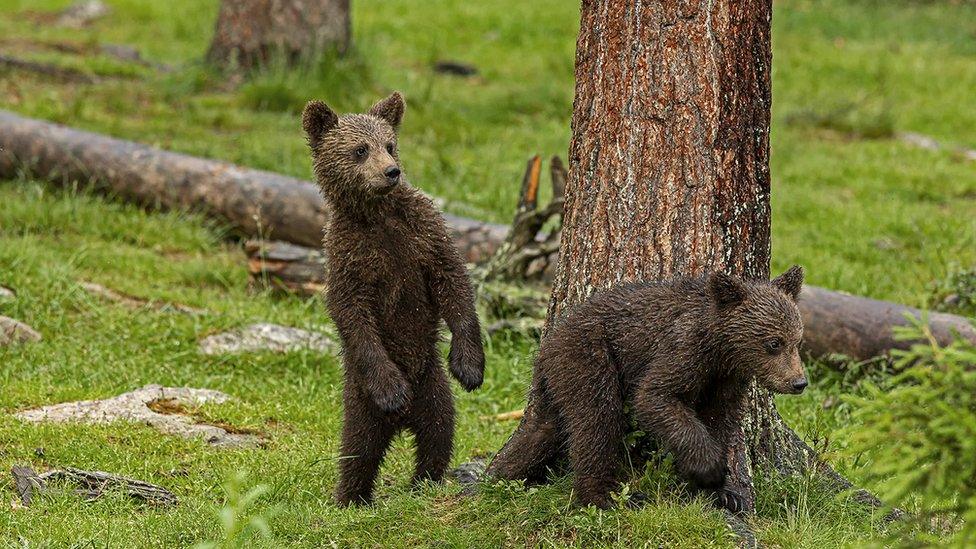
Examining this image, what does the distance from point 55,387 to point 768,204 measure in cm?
423

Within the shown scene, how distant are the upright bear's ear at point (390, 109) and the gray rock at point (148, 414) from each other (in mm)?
1964

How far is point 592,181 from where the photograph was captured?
5.69 m

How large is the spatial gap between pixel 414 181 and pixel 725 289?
23.6ft

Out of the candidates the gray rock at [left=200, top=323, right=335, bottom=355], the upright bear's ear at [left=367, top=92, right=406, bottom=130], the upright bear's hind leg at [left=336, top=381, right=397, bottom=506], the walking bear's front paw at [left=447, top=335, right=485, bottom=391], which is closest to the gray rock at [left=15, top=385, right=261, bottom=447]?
the gray rock at [left=200, top=323, right=335, bottom=355]

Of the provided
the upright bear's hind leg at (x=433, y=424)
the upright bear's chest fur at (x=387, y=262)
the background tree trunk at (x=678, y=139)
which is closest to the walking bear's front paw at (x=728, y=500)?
the background tree trunk at (x=678, y=139)

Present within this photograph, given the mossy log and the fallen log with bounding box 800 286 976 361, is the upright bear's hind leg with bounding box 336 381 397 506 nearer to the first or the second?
the mossy log

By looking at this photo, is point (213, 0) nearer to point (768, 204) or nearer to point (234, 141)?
point (234, 141)

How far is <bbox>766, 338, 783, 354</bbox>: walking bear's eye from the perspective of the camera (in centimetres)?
501

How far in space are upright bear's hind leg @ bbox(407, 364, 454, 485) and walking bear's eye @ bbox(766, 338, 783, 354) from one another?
5.78 ft

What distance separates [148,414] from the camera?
282 inches

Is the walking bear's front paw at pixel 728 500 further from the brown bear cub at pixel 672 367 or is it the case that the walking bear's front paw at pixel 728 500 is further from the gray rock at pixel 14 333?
the gray rock at pixel 14 333

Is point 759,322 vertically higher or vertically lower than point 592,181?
lower

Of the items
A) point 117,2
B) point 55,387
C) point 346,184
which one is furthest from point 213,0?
point 346,184

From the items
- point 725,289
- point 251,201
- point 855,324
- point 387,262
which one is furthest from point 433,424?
point 251,201
